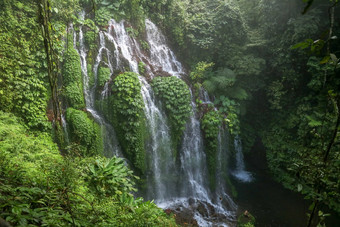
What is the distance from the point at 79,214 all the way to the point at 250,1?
1317 centimetres

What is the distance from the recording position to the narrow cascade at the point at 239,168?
11.0 meters

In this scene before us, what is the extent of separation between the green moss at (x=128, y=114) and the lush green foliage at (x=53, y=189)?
195 centimetres

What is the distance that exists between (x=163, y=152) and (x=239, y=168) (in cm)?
531

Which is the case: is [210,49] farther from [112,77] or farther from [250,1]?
[112,77]

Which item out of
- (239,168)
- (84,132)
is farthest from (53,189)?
(239,168)

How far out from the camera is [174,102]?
848cm

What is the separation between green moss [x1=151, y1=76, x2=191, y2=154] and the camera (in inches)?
332

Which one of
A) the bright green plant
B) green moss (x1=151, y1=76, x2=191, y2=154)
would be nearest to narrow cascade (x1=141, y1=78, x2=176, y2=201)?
green moss (x1=151, y1=76, x2=191, y2=154)

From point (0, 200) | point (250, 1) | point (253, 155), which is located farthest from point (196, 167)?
point (250, 1)

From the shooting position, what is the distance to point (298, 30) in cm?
886

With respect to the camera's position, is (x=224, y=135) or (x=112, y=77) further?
(x=224, y=135)

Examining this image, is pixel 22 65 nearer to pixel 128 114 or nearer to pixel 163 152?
pixel 128 114

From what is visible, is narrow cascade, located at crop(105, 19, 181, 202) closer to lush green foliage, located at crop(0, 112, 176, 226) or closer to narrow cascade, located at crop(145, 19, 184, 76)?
narrow cascade, located at crop(145, 19, 184, 76)

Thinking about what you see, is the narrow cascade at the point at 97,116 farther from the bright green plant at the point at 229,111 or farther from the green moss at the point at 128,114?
the bright green plant at the point at 229,111
